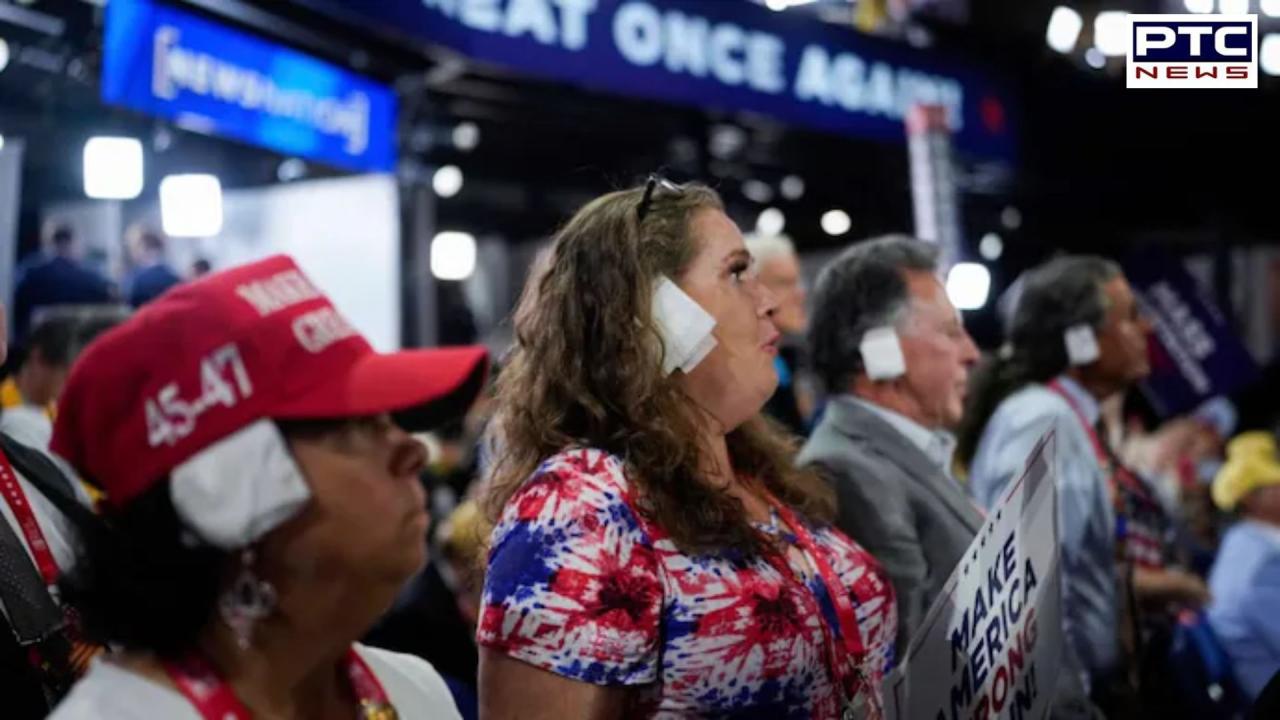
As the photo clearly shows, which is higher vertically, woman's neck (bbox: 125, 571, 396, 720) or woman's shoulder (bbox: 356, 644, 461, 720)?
woman's neck (bbox: 125, 571, 396, 720)

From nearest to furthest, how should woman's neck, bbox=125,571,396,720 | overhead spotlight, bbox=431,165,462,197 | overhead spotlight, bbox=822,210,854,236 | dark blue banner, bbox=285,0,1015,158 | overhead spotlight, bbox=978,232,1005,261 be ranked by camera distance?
woman's neck, bbox=125,571,396,720, dark blue banner, bbox=285,0,1015,158, overhead spotlight, bbox=431,165,462,197, overhead spotlight, bbox=822,210,854,236, overhead spotlight, bbox=978,232,1005,261

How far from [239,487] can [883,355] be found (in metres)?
2.12

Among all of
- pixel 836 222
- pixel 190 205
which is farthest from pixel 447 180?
pixel 190 205

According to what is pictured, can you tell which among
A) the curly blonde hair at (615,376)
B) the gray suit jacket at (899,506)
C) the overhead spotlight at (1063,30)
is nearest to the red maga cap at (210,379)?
the curly blonde hair at (615,376)

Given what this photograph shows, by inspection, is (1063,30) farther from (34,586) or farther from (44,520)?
(34,586)

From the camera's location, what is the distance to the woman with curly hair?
7.49 feet

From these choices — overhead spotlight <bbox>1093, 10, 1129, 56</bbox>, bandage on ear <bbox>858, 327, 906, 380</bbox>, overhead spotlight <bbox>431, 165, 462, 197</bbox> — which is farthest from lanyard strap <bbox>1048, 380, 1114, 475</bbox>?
overhead spotlight <bbox>431, 165, 462, 197</bbox>

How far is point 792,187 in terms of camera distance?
16.5 metres

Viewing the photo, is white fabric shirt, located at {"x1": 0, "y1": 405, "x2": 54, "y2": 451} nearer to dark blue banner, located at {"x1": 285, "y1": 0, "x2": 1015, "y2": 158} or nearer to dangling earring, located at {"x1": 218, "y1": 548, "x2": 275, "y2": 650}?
dangling earring, located at {"x1": 218, "y1": 548, "x2": 275, "y2": 650}

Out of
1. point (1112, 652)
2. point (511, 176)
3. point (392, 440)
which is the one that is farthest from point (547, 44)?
point (511, 176)

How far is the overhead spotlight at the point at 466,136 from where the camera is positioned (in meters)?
13.6

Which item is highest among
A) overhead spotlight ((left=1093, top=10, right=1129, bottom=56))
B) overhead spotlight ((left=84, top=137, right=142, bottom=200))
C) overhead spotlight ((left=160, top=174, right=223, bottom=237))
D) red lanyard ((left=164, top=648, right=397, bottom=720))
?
overhead spotlight ((left=1093, top=10, right=1129, bottom=56))

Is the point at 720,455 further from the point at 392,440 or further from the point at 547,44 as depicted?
the point at 547,44

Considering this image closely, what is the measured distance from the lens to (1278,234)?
16.9 metres
